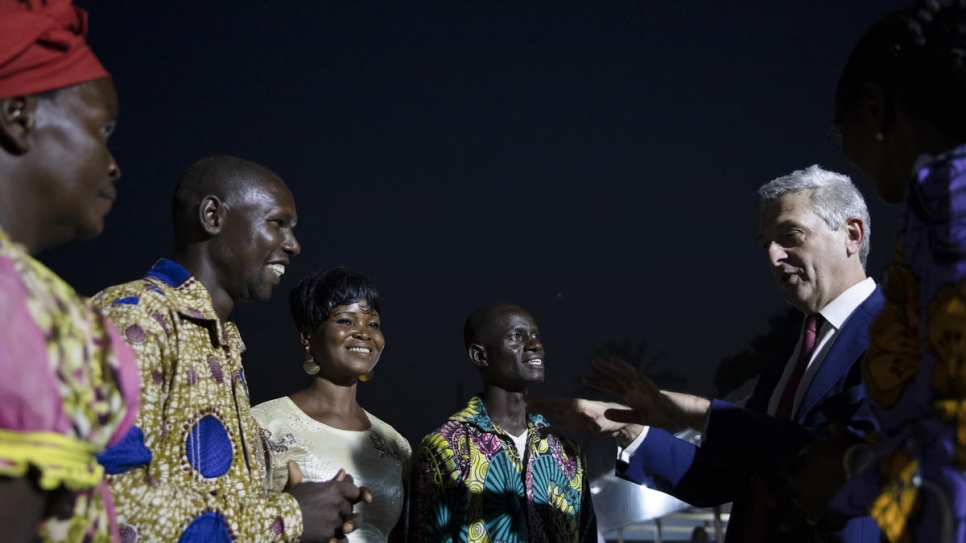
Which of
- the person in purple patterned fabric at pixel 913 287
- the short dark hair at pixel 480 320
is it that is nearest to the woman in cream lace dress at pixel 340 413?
the short dark hair at pixel 480 320

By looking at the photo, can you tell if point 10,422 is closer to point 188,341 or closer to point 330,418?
point 188,341

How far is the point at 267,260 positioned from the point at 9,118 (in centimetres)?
148

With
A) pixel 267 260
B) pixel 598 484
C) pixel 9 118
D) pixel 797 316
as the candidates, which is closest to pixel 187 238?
pixel 267 260

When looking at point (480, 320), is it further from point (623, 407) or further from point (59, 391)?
point (59, 391)

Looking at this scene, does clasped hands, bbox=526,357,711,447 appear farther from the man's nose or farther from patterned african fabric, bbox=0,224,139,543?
patterned african fabric, bbox=0,224,139,543

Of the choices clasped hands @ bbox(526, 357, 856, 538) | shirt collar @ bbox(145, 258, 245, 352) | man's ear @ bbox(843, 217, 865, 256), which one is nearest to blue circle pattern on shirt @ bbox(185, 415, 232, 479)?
shirt collar @ bbox(145, 258, 245, 352)

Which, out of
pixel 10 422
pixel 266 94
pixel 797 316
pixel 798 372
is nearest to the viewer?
pixel 10 422

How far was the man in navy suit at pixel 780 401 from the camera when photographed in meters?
2.60

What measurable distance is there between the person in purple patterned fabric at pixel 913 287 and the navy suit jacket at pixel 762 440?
50cm

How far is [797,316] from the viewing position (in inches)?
763

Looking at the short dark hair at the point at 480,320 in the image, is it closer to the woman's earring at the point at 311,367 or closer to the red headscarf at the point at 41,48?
the woman's earring at the point at 311,367

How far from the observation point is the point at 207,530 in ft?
6.73

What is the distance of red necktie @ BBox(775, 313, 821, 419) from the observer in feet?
9.86

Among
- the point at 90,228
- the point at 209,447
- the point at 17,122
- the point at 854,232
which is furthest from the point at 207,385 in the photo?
the point at 854,232
